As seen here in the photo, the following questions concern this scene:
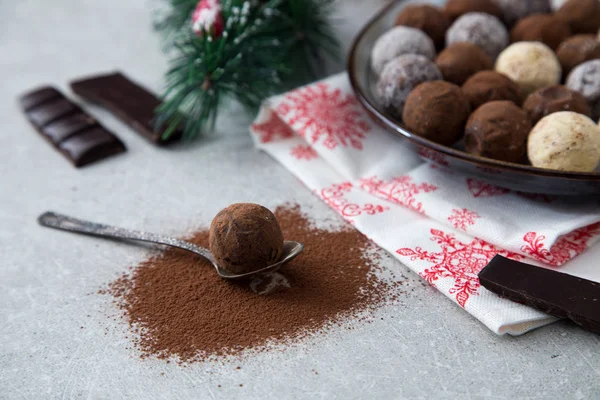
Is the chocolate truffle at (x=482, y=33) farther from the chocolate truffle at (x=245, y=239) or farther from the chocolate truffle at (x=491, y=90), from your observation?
the chocolate truffle at (x=245, y=239)

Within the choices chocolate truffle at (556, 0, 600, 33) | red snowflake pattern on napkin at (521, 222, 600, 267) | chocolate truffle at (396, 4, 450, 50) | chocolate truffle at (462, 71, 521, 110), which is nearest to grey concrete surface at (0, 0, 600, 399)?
red snowflake pattern on napkin at (521, 222, 600, 267)

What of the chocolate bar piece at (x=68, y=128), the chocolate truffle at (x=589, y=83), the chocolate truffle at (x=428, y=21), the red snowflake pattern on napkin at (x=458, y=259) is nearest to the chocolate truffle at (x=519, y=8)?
the chocolate truffle at (x=428, y=21)

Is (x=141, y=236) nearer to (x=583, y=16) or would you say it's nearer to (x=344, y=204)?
(x=344, y=204)

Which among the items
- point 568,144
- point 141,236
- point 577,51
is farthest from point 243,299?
point 577,51

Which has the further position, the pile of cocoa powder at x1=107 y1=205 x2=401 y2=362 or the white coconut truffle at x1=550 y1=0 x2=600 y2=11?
the white coconut truffle at x1=550 y1=0 x2=600 y2=11

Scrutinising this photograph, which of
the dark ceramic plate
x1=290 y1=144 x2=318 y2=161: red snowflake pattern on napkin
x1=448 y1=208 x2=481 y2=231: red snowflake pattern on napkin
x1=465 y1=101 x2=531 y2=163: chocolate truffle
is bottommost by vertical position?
x1=290 y1=144 x2=318 y2=161: red snowflake pattern on napkin

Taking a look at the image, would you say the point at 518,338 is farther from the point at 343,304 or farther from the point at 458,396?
the point at 343,304

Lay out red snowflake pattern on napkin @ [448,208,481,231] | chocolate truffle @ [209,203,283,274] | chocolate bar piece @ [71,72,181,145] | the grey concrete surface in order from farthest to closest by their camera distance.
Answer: chocolate bar piece @ [71,72,181,145] → red snowflake pattern on napkin @ [448,208,481,231] → chocolate truffle @ [209,203,283,274] → the grey concrete surface

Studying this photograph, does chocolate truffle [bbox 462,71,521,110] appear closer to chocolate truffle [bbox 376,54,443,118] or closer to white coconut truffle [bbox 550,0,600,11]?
chocolate truffle [bbox 376,54,443,118]
